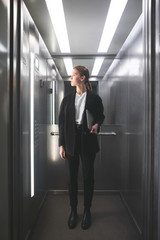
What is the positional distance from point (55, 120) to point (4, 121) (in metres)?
1.25

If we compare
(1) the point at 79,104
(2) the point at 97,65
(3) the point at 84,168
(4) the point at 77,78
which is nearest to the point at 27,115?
(1) the point at 79,104

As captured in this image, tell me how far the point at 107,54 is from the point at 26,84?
56.5 inches

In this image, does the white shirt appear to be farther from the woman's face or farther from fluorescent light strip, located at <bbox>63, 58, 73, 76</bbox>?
fluorescent light strip, located at <bbox>63, 58, 73, 76</bbox>

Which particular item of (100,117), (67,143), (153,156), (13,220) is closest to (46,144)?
(67,143)

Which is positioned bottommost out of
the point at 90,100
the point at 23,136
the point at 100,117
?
the point at 23,136

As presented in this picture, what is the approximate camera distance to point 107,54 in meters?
2.49

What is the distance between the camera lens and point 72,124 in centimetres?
172

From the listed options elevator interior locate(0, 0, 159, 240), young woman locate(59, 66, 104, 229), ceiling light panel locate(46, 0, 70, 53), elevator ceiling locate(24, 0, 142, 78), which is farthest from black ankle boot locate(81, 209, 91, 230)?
ceiling light panel locate(46, 0, 70, 53)

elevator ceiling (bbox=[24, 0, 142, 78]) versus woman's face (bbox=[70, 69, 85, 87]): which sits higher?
elevator ceiling (bbox=[24, 0, 142, 78])

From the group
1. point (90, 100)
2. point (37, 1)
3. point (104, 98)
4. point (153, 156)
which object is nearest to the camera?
point (153, 156)

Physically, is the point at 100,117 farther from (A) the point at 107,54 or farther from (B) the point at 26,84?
(A) the point at 107,54

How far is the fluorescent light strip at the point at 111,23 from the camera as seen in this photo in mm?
1664

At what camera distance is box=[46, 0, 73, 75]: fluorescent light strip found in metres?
1.67

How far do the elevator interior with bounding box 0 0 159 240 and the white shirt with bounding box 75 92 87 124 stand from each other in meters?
0.43
